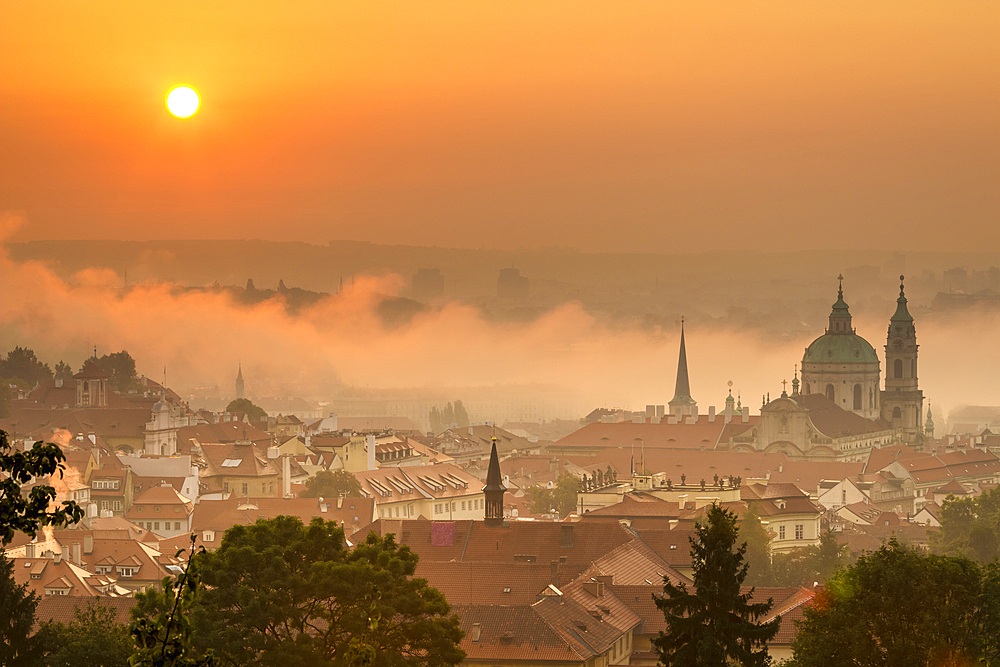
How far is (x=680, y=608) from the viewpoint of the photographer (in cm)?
3366

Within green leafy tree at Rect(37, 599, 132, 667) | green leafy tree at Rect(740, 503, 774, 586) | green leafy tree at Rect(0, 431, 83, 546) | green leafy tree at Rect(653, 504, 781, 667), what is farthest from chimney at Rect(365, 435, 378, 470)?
green leafy tree at Rect(0, 431, 83, 546)

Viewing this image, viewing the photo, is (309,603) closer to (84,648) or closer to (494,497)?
(84,648)

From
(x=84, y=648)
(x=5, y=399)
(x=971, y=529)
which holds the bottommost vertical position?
(x=84, y=648)

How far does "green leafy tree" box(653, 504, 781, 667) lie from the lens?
106 feet

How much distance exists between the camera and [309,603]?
38719 millimetres

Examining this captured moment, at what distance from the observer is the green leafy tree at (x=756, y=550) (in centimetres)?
9481

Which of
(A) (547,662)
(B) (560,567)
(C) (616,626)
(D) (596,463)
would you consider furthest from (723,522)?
(D) (596,463)

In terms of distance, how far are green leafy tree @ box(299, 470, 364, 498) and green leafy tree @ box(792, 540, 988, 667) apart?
98.8 metres

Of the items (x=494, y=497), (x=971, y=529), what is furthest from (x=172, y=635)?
(x=971, y=529)

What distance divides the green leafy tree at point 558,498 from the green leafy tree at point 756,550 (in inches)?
1199

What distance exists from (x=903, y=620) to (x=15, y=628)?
20.0 metres

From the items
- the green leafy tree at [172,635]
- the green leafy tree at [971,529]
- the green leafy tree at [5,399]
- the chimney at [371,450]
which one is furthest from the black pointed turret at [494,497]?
the green leafy tree at [5,399]

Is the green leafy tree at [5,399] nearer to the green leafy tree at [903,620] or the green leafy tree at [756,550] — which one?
the green leafy tree at [756,550]

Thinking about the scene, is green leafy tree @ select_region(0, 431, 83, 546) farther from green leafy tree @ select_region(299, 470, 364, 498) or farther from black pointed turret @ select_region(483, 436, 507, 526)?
green leafy tree @ select_region(299, 470, 364, 498)
